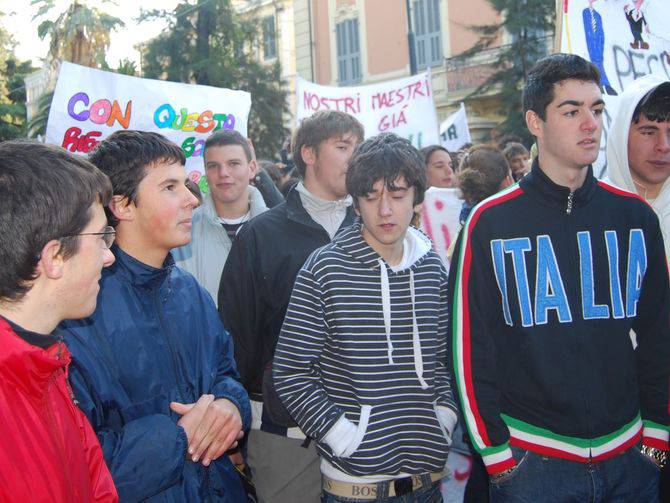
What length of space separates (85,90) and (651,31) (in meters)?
3.95

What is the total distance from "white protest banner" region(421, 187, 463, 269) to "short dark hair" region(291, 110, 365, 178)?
2040 millimetres

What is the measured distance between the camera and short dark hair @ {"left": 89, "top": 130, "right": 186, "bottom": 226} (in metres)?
2.53

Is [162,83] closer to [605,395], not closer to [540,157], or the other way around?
[540,157]

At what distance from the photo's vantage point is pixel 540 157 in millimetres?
2693

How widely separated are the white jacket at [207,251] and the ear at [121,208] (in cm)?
161

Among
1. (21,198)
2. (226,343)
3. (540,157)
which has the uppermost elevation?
(540,157)

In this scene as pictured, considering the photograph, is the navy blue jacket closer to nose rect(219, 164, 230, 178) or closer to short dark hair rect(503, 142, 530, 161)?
nose rect(219, 164, 230, 178)

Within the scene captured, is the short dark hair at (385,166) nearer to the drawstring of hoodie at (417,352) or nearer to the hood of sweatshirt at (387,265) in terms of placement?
the hood of sweatshirt at (387,265)

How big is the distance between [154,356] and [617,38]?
136 inches

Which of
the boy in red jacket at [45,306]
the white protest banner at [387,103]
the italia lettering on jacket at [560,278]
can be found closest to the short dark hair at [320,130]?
the italia lettering on jacket at [560,278]

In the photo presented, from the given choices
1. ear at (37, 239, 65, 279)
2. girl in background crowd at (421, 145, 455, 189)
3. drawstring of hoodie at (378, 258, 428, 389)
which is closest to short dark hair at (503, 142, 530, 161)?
girl in background crowd at (421, 145, 455, 189)

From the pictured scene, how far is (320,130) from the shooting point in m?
3.49

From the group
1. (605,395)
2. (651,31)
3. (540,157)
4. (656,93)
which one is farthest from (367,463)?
(651,31)

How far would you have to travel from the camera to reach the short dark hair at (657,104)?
3105 mm
